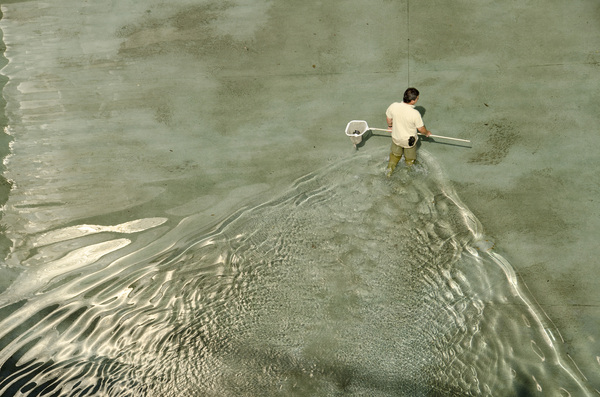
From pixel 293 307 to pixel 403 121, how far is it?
239 centimetres

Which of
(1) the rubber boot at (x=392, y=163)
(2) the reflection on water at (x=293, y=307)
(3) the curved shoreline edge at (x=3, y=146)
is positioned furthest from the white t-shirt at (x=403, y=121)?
(3) the curved shoreline edge at (x=3, y=146)

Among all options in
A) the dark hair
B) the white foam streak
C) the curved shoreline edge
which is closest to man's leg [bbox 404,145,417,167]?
the dark hair

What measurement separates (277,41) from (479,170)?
3347 millimetres

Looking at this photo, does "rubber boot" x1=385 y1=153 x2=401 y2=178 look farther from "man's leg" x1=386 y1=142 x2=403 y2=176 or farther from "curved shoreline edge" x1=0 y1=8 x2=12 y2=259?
"curved shoreline edge" x1=0 y1=8 x2=12 y2=259

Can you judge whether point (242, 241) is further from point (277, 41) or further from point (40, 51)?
point (40, 51)

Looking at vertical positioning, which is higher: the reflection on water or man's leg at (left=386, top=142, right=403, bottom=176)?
man's leg at (left=386, top=142, right=403, bottom=176)

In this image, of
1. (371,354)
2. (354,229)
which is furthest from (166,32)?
(371,354)

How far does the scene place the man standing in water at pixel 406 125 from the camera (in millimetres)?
5125

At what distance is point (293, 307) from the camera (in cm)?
520

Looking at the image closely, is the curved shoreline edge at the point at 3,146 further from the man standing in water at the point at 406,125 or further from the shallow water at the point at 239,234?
the man standing in water at the point at 406,125

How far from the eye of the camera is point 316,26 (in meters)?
6.86

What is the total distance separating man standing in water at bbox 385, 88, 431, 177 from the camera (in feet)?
16.8

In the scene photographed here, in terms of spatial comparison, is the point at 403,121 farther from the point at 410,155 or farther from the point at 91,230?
the point at 91,230

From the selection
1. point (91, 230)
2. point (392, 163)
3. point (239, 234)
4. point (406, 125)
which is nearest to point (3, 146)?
point (91, 230)
